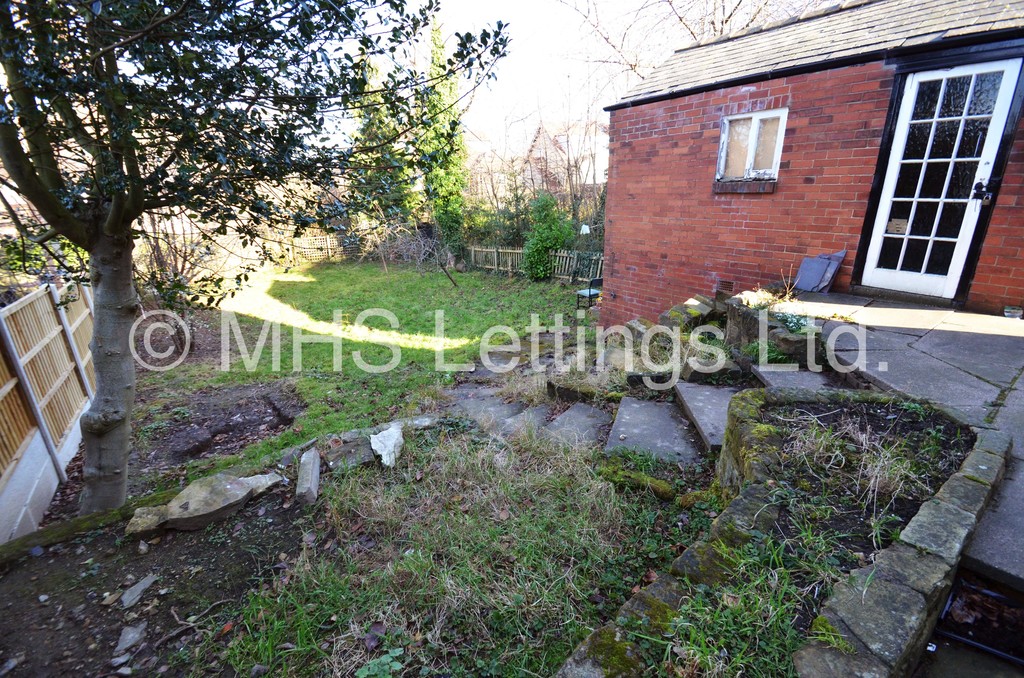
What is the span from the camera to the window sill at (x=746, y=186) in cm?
531

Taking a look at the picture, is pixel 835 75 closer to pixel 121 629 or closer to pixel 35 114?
pixel 35 114

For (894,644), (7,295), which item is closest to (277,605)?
(894,644)

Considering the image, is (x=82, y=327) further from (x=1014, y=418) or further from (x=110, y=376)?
(x=1014, y=418)

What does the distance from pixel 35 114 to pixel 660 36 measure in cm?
1288

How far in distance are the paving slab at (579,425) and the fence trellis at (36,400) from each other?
3635 mm

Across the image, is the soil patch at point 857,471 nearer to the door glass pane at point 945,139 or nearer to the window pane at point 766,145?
the door glass pane at point 945,139

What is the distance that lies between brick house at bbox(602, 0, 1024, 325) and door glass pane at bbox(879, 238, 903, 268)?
0.5 inches

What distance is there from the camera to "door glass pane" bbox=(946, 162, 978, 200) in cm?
415

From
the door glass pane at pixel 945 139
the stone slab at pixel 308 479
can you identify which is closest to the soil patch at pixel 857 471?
the stone slab at pixel 308 479

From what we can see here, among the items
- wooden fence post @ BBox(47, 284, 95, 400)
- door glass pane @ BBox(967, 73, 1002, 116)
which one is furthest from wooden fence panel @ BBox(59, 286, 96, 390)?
door glass pane @ BBox(967, 73, 1002, 116)

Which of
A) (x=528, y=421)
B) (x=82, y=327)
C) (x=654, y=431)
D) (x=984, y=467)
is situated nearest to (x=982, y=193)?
(x=984, y=467)

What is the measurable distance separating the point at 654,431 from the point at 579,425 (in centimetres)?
68

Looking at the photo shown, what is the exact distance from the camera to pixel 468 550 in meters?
2.35

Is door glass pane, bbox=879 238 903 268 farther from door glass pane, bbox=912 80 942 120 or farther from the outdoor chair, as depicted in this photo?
the outdoor chair
